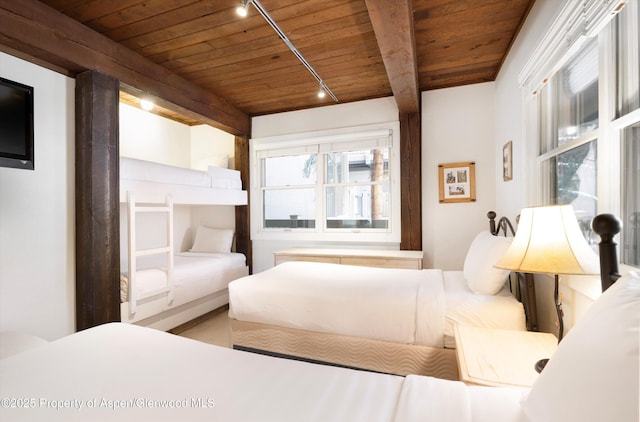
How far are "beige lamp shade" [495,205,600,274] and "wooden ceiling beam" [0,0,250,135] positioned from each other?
9.75 feet

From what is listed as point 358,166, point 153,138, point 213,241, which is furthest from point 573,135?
point 153,138

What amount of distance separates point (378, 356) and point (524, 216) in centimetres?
113

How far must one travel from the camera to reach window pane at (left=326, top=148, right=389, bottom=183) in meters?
3.61

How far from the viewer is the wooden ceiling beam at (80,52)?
1783mm

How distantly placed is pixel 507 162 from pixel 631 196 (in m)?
1.54

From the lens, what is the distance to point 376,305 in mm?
1777

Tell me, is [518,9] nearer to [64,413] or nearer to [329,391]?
[329,391]

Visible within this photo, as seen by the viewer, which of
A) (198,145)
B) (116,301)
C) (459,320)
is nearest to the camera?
(459,320)

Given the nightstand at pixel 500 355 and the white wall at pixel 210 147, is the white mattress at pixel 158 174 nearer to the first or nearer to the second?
the white wall at pixel 210 147

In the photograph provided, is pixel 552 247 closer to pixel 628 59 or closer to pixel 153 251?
pixel 628 59

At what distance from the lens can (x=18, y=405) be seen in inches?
31.7

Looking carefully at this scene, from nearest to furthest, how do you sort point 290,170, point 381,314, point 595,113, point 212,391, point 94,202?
point 212,391, point 595,113, point 381,314, point 94,202, point 290,170

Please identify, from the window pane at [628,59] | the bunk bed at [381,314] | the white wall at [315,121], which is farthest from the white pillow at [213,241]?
the window pane at [628,59]

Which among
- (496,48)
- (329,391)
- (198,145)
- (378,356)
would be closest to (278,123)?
(198,145)
